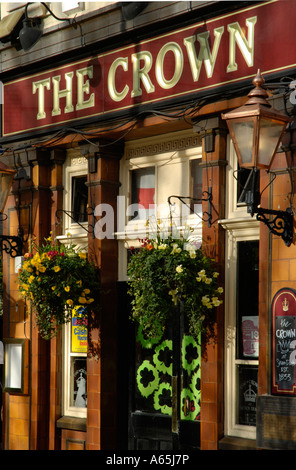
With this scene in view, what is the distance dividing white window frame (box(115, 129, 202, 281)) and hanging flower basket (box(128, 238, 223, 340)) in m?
0.62

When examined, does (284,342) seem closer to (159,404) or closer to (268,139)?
(268,139)

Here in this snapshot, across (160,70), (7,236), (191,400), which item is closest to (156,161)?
(160,70)

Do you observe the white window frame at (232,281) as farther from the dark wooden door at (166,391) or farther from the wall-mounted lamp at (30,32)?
the wall-mounted lamp at (30,32)

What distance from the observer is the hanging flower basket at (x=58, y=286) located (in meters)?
9.23

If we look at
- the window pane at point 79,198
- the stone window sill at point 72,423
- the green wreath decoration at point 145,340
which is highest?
the window pane at point 79,198

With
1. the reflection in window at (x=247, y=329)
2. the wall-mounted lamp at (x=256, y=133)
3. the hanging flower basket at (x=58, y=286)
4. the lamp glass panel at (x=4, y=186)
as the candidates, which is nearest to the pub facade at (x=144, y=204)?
the reflection in window at (x=247, y=329)

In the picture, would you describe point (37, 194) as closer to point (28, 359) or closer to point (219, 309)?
point (28, 359)

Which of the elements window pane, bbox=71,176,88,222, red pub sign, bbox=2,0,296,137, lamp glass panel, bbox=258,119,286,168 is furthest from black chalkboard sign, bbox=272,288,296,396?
window pane, bbox=71,176,88,222

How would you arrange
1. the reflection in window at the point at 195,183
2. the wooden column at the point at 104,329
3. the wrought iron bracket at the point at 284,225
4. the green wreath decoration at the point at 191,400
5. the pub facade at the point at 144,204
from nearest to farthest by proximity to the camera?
the wrought iron bracket at the point at 284,225 < the pub facade at the point at 144,204 < the green wreath decoration at the point at 191,400 < the reflection in window at the point at 195,183 < the wooden column at the point at 104,329

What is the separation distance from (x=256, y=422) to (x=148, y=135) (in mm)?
3786

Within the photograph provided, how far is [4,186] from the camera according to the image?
1013 centimetres

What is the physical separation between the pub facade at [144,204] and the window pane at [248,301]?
1 centimetres

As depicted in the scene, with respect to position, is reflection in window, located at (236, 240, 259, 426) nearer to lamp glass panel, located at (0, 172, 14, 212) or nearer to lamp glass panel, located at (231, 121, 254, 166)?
lamp glass panel, located at (231, 121, 254, 166)

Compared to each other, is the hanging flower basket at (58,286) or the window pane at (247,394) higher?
the hanging flower basket at (58,286)
